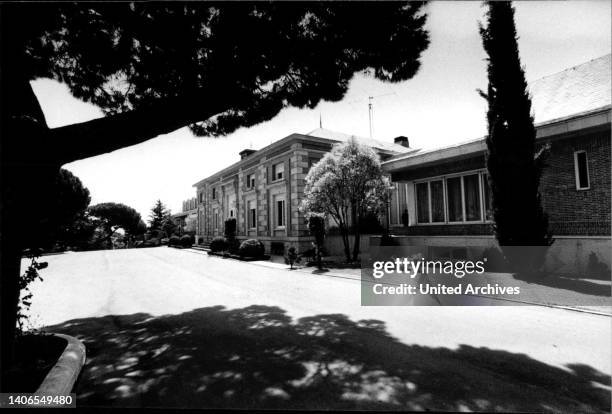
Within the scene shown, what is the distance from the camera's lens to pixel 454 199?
14523 millimetres

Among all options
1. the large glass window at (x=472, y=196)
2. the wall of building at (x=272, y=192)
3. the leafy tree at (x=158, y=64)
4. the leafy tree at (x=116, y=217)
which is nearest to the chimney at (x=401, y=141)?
the wall of building at (x=272, y=192)

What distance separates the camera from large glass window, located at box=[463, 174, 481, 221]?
539 inches

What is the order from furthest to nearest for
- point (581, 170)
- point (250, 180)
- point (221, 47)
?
point (250, 180)
point (581, 170)
point (221, 47)

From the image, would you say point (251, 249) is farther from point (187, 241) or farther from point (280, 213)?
point (187, 241)

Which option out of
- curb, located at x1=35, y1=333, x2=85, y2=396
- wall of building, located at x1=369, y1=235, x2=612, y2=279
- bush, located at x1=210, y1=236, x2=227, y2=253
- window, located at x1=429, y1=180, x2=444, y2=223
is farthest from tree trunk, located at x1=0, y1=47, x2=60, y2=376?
bush, located at x1=210, y1=236, x2=227, y2=253

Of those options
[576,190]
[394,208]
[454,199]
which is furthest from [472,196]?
[394,208]

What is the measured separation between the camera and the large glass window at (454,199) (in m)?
14.3

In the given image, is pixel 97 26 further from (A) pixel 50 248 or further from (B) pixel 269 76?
(A) pixel 50 248

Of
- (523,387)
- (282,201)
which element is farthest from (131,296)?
(282,201)

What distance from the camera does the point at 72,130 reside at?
13.9 feet

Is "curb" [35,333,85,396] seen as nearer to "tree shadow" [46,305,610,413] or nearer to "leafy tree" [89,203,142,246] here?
"tree shadow" [46,305,610,413]

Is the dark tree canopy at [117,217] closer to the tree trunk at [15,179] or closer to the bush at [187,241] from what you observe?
the bush at [187,241]

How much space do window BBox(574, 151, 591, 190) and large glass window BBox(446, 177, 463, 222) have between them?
4327mm

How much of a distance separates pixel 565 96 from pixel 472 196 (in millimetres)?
5052
